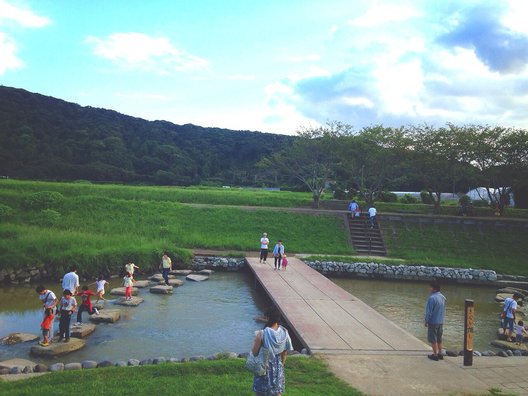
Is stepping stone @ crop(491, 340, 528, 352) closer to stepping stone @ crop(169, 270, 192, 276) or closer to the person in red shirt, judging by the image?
the person in red shirt

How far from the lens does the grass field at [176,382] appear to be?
23.0ft

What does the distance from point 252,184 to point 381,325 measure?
62091mm

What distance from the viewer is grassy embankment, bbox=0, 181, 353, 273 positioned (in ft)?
65.0

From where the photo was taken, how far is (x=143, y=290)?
17609mm

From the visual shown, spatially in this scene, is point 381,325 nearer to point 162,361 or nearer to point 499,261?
point 162,361

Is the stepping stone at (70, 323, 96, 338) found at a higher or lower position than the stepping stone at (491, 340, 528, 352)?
higher

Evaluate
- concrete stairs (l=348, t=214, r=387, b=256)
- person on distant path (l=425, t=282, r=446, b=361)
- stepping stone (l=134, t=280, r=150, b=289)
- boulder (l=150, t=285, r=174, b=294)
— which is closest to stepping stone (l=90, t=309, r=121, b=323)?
boulder (l=150, t=285, r=174, b=294)

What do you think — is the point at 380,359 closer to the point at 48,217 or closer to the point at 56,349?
the point at 56,349

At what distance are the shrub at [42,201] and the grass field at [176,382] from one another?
2319cm

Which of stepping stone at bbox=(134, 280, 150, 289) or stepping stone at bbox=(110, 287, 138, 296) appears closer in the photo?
stepping stone at bbox=(110, 287, 138, 296)

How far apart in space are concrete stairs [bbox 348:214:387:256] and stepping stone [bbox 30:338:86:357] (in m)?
18.3

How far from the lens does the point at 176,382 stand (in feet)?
24.4

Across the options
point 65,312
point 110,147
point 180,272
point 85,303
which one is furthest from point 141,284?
point 110,147

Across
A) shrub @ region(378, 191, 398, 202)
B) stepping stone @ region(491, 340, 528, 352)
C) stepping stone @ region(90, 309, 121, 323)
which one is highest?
shrub @ region(378, 191, 398, 202)
